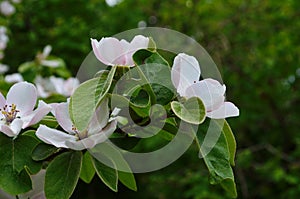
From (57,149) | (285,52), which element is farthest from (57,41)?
(57,149)

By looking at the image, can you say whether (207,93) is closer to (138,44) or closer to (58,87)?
(138,44)

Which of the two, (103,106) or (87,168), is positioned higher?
(103,106)

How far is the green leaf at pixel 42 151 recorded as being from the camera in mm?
742

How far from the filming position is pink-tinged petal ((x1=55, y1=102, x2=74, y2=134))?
76 centimetres

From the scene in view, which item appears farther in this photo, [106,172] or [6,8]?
[6,8]

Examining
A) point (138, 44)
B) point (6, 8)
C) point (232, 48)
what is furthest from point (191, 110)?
point (232, 48)

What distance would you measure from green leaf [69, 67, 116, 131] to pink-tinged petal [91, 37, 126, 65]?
2cm

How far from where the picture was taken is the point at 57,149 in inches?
30.1

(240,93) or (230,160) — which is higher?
(230,160)

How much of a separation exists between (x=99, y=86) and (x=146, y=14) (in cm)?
351

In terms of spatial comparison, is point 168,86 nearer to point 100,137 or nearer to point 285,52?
point 100,137

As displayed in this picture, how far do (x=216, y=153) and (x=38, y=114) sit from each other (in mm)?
274

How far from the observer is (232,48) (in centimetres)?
379

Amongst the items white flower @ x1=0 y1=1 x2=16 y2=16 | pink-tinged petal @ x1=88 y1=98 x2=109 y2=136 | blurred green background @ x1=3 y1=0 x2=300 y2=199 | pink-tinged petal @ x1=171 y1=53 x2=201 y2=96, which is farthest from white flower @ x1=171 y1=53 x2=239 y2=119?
white flower @ x1=0 y1=1 x2=16 y2=16
